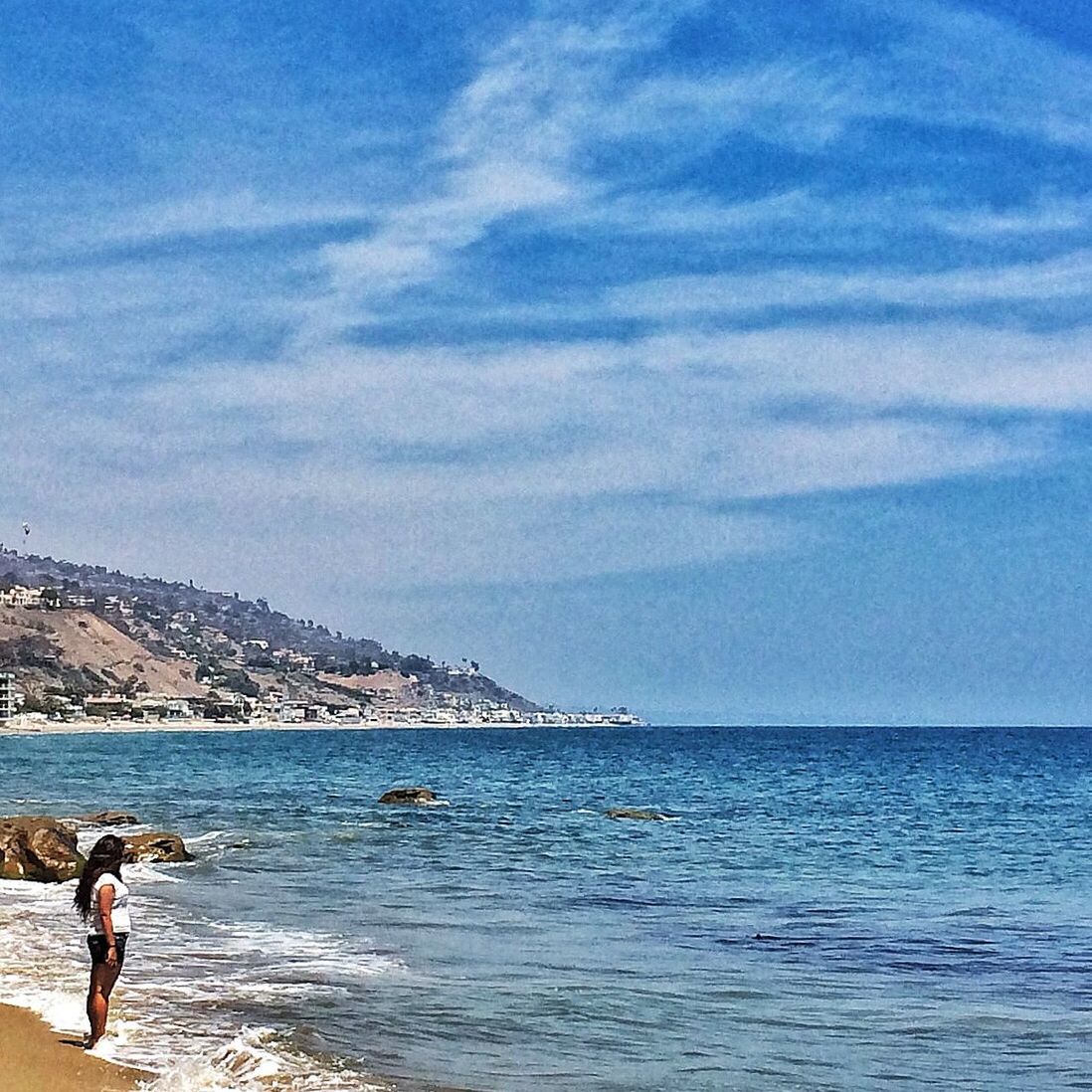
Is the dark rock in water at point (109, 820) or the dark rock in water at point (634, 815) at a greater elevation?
the dark rock in water at point (634, 815)

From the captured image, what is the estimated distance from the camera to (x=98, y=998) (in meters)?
13.1

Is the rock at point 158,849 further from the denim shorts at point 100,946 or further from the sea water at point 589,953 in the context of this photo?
the denim shorts at point 100,946

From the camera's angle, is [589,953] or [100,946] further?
A: [589,953]

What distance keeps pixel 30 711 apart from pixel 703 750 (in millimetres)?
106072

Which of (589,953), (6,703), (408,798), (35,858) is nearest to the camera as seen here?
(589,953)

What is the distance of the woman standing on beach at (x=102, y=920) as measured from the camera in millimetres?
13102

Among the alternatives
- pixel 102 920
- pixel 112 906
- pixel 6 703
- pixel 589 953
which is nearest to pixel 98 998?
pixel 102 920

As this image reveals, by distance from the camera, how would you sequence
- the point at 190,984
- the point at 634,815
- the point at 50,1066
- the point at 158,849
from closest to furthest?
the point at 50,1066
the point at 190,984
the point at 158,849
the point at 634,815

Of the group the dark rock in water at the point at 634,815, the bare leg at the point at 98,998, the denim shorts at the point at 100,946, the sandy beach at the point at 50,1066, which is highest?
the denim shorts at the point at 100,946

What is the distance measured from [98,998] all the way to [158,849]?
17.6 m

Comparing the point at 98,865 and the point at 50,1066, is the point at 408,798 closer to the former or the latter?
the point at 98,865

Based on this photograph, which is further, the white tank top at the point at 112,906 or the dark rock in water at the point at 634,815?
the dark rock in water at the point at 634,815

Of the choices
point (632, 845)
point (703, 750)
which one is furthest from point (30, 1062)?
point (703, 750)

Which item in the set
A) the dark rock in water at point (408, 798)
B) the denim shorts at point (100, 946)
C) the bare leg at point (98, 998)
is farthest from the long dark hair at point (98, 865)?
the dark rock in water at point (408, 798)
